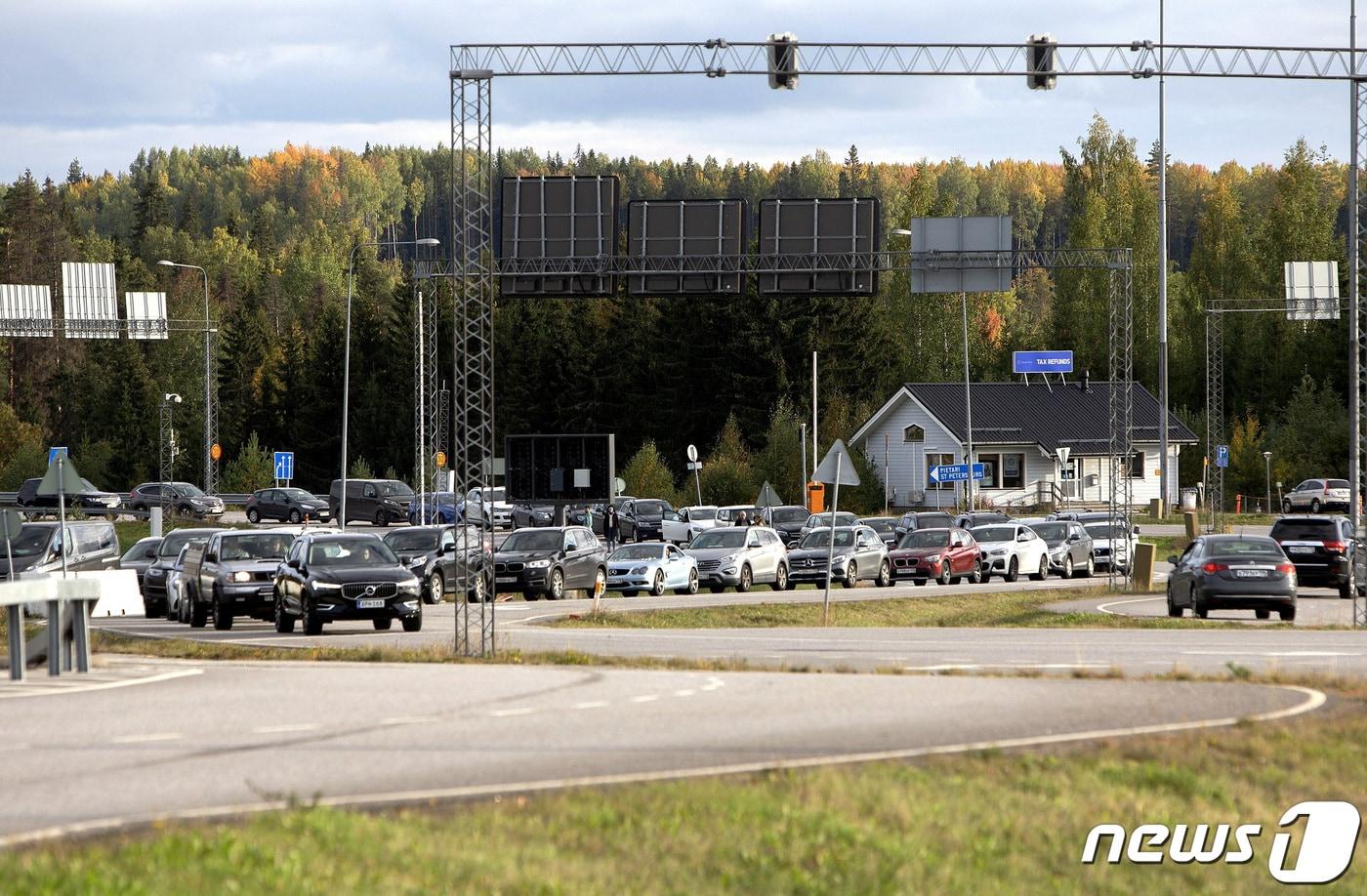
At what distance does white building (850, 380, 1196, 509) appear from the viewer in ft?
286

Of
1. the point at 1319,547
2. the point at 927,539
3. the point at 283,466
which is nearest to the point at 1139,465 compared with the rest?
the point at 283,466

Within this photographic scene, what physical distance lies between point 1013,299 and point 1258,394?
3855 centimetres

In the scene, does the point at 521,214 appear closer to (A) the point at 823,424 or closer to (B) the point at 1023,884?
(B) the point at 1023,884

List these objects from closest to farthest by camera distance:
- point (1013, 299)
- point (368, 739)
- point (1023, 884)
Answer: point (1023, 884) < point (368, 739) < point (1013, 299)

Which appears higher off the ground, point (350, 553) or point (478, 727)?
point (350, 553)

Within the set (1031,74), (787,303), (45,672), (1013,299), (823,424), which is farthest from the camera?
(1013,299)

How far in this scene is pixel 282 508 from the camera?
264ft

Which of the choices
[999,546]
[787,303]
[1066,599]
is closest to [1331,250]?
[787,303]

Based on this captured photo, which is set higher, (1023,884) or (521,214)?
(521,214)

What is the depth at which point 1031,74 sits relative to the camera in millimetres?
28234

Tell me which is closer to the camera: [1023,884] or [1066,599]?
[1023,884]

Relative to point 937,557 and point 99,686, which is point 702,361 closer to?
point 937,557

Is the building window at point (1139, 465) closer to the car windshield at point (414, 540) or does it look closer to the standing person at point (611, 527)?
the standing person at point (611, 527)

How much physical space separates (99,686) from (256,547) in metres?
14.6
